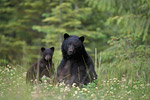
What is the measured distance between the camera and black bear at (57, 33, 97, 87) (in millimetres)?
6121

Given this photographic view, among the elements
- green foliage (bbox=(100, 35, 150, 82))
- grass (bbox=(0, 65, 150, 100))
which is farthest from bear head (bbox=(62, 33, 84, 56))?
green foliage (bbox=(100, 35, 150, 82))

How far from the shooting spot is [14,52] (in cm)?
2086

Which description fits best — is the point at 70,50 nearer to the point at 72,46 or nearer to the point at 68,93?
the point at 72,46

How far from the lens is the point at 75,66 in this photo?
6.19 meters

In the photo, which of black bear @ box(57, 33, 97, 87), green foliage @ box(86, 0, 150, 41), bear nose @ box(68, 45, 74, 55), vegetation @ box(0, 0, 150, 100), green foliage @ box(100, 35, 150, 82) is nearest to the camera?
vegetation @ box(0, 0, 150, 100)

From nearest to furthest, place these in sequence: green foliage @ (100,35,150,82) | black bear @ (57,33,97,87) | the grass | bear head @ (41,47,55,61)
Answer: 1. the grass
2. black bear @ (57,33,97,87)
3. green foliage @ (100,35,150,82)
4. bear head @ (41,47,55,61)

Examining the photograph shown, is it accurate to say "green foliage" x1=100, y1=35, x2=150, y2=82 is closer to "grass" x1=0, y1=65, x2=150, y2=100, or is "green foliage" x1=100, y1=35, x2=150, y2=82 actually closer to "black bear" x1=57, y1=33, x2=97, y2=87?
"black bear" x1=57, y1=33, x2=97, y2=87

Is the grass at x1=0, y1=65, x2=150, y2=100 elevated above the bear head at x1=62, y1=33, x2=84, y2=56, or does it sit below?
below

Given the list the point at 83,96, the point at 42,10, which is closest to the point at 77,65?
the point at 83,96

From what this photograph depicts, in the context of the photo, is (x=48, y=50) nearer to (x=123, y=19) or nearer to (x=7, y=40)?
(x=123, y=19)

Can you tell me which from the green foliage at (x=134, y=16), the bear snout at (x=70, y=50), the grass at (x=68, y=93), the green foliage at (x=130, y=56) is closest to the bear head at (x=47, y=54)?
the green foliage at (x=130, y=56)

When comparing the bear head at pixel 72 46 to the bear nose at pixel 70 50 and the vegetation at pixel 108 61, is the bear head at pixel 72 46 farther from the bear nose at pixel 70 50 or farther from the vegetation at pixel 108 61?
the vegetation at pixel 108 61

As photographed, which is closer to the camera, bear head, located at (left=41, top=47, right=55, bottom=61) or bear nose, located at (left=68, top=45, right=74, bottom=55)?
bear nose, located at (left=68, top=45, right=74, bottom=55)

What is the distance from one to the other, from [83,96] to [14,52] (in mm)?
16860
